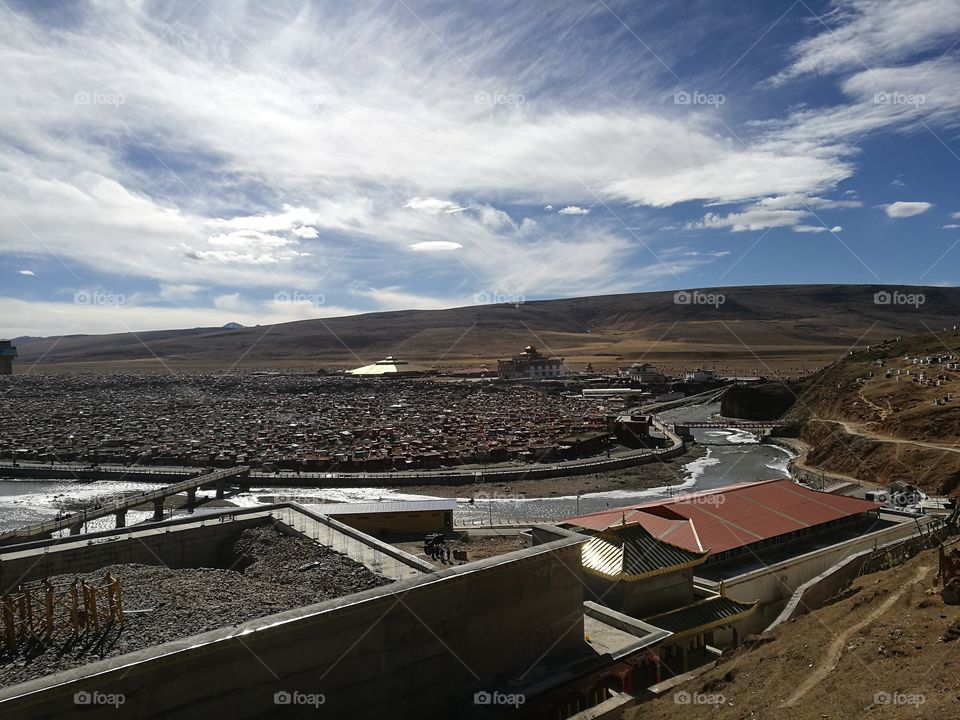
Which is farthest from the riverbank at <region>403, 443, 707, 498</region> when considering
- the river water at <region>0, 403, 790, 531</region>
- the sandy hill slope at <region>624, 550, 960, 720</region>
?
the sandy hill slope at <region>624, 550, 960, 720</region>

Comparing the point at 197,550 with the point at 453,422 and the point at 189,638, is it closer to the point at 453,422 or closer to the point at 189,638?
the point at 189,638

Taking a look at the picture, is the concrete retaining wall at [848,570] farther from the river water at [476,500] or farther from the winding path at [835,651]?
the river water at [476,500]

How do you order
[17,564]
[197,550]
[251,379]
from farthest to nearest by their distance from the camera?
[251,379] < [197,550] < [17,564]

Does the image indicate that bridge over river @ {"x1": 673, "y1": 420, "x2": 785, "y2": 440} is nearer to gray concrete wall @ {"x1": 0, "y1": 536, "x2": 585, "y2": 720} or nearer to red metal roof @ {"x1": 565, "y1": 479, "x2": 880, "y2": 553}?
red metal roof @ {"x1": 565, "y1": 479, "x2": 880, "y2": 553}

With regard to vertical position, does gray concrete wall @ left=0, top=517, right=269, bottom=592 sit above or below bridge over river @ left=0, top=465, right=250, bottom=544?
above

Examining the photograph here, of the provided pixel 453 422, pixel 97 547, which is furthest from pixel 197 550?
pixel 453 422

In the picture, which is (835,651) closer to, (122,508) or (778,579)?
(778,579)
